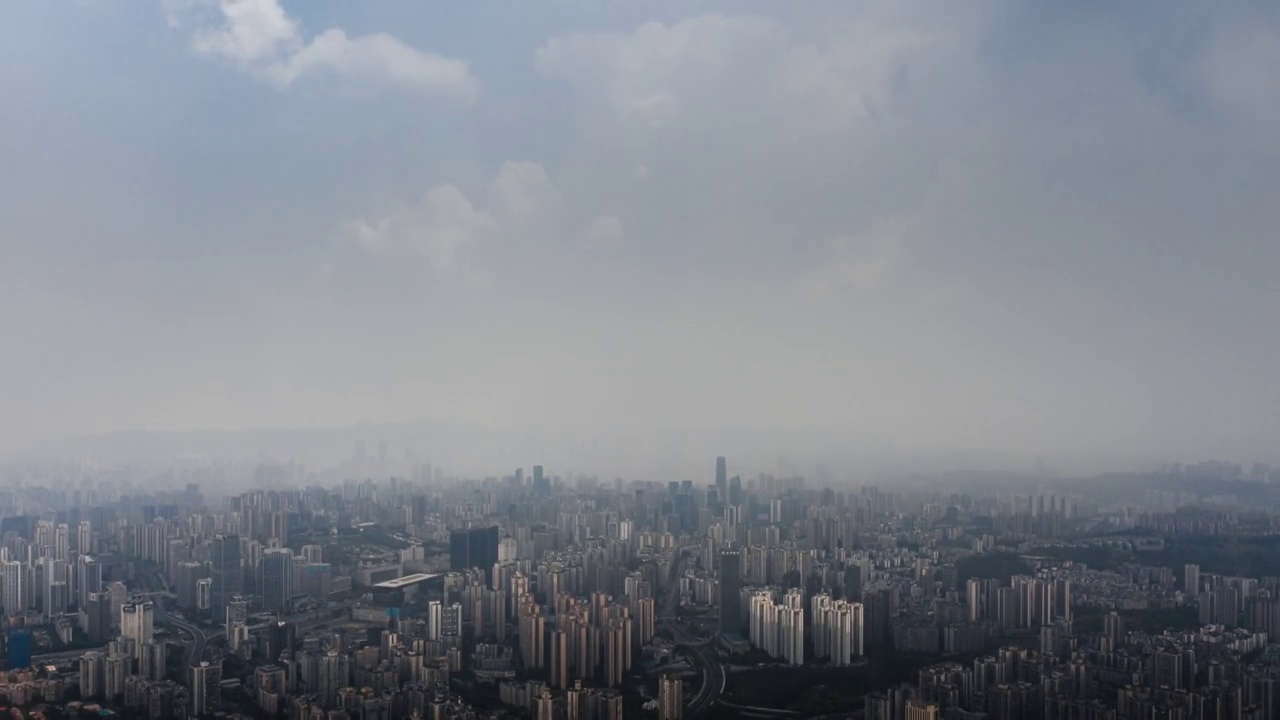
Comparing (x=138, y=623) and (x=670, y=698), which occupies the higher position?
(x=138, y=623)

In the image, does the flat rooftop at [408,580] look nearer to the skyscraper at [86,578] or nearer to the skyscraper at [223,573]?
the skyscraper at [223,573]

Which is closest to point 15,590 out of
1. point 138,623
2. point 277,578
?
point 138,623

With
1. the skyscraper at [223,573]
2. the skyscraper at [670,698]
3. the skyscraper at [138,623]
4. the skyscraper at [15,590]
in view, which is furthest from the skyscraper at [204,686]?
the skyscraper at [670,698]

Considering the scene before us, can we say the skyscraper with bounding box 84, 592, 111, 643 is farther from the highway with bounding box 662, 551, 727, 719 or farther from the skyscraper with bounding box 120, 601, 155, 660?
the highway with bounding box 662, 551, 727, 719

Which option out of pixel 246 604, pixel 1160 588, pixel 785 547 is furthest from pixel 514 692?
pixel 1160 588

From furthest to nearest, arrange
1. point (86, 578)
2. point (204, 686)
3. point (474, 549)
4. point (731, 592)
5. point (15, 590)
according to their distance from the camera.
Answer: point (474, 549) < point (731, 592) < point (86, 578) < point (15, 590) < point (204, 686)

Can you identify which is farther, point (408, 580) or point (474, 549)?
point (474, 549)

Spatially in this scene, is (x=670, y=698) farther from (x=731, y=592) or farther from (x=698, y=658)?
(x=731, y=592)
